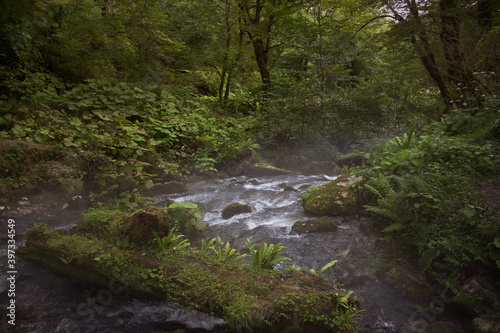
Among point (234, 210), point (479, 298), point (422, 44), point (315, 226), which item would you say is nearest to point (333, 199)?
point (315, 226)

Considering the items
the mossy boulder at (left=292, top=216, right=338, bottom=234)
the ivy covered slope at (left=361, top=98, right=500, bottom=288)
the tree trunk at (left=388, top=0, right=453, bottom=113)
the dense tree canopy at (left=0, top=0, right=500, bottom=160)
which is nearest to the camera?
the ivy covered slope at (left=361, top=98, right=500, bottom=288)

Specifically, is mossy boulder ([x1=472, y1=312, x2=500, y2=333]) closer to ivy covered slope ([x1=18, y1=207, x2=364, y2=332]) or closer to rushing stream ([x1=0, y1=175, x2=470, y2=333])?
rushing stream ([x1=0, y1=175, x2=470, y2=333])

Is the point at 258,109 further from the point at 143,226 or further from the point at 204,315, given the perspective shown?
the point at 204,315

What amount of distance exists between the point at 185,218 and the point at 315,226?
9.44 feet

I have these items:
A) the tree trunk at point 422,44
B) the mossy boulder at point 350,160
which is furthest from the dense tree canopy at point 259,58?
the mossy boulder at point 350,160

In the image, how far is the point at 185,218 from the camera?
568 cm

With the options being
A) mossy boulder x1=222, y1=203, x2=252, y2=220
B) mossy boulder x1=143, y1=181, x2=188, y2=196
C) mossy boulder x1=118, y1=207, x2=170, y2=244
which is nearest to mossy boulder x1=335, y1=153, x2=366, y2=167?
mossy boulder x1=222, y1=203, x2=252, y2=220

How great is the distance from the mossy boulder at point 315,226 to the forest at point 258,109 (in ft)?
3.23

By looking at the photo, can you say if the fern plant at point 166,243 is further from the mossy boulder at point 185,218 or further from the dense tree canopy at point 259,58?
the dense tree canopy at point 259,58

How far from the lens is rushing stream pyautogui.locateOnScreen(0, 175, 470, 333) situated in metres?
3.42

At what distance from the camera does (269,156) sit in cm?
1234

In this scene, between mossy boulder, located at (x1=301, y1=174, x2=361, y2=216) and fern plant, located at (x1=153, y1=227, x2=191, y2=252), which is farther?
mossy boulder, located at (x1=301, y1=174, x2=361, y2=216)

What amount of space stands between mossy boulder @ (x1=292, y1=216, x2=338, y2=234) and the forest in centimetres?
98

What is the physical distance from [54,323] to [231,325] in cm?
230
